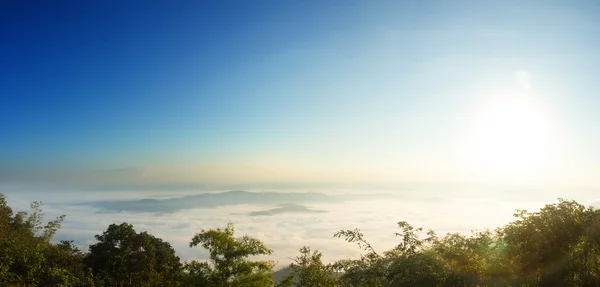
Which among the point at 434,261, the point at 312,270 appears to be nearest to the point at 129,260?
the point at 312,270

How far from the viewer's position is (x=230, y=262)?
30.1 m

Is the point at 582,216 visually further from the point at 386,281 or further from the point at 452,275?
the point at 386,281

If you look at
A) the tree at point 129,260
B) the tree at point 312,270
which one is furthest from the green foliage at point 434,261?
the tree at point 129,260

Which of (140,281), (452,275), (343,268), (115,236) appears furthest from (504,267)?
(115,236)

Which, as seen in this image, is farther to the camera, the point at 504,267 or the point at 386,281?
the point at 504,267

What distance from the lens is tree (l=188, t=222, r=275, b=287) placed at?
2956cm

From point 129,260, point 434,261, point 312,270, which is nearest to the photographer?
point 434,261

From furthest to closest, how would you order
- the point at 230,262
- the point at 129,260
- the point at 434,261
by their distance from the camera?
the point at 129,260, the point at 230,262, the point at 434,261

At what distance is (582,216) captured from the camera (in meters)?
21.5

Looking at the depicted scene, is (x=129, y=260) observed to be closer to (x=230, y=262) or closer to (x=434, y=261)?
(x=230, y=262)

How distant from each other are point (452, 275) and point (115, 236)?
4219 centimetres

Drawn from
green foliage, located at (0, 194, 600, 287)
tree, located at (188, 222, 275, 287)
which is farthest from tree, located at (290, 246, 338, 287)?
tree, located at (188, 222, 275, 287)

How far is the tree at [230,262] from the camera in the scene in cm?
2956

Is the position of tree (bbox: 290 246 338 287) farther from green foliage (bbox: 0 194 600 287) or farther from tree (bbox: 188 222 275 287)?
tree (bbox: 188 222 275 287)
